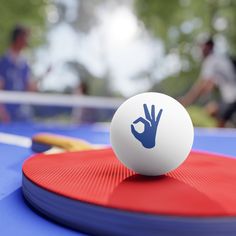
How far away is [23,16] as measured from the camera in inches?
408

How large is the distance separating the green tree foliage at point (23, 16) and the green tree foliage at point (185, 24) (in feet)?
9.57

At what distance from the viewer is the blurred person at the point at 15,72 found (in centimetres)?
468

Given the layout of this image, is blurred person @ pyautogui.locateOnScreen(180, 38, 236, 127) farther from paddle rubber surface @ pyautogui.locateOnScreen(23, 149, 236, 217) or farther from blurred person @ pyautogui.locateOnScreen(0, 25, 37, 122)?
paddle rubber surface @ pyautogui.locateOnScreen(23, 149, 236, 217)

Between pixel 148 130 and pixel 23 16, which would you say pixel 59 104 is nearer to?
pixel 148 130

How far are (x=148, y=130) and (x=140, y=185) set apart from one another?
179 millimetres

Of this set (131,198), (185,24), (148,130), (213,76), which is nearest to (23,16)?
(185,24)

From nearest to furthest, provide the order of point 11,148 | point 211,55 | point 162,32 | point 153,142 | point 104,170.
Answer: point 153,142 < point 104,170 < point 11,148 < point 211,55 < point 162,32

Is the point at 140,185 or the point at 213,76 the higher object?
the point at 140,185

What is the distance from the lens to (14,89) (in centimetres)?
519

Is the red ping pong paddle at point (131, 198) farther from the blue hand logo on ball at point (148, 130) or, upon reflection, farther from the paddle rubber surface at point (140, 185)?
the blue hand logo on ball at point (148, 130)

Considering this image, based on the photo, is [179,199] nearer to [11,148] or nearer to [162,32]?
[11,148]

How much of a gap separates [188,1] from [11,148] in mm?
9949

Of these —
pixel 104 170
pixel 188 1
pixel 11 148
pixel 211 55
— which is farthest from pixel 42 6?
pixel 104 170

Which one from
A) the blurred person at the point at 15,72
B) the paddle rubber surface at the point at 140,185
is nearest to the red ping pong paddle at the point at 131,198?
the paddle rubber surface at the point at 140,185
